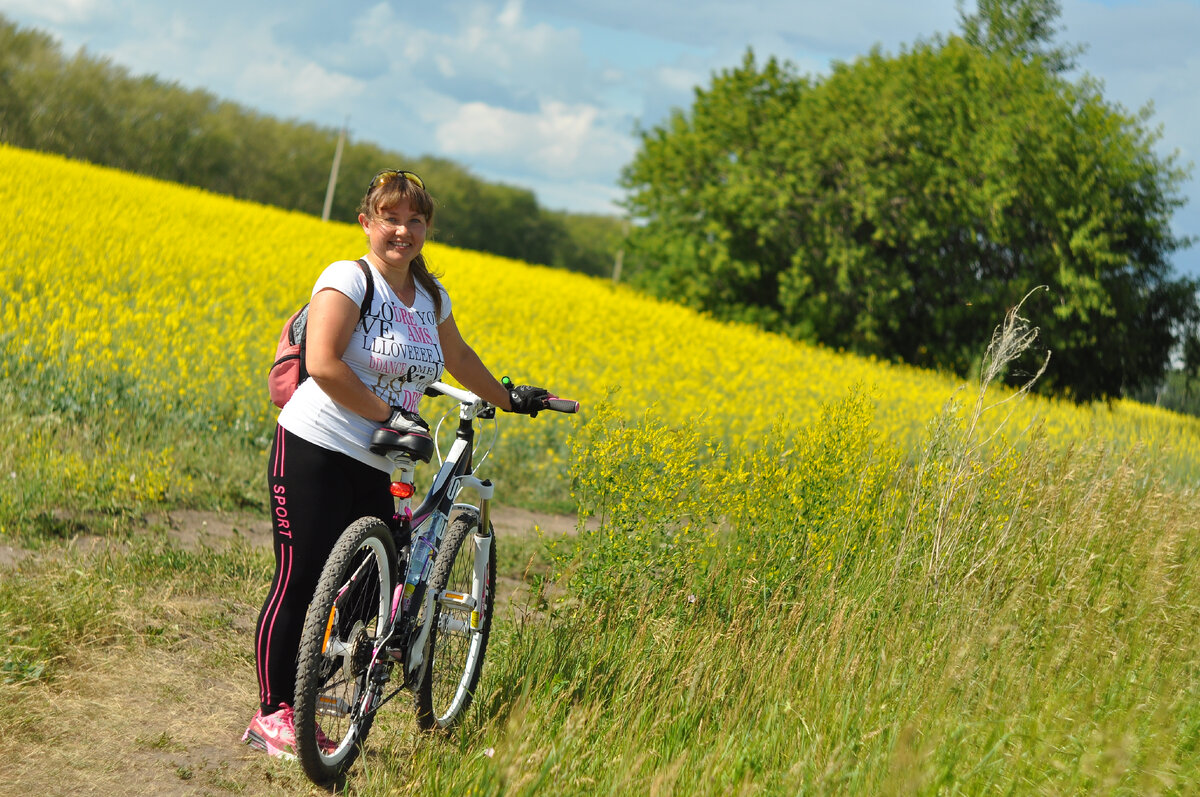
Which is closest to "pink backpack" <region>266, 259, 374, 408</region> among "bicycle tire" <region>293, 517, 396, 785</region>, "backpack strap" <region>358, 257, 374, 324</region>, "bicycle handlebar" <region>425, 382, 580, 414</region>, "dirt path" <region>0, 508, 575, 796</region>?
"backpack strap" <region>358, 257, 374, 324</region>

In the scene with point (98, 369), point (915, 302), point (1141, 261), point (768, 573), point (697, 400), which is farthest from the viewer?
point (915, 302)

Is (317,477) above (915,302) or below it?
below

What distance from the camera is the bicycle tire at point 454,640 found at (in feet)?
11.8

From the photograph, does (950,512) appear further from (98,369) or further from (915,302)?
(915,302)

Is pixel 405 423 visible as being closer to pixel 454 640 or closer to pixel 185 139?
pixel 454 640

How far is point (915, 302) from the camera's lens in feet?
85.1

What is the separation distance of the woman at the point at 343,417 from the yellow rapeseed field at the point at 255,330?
175 centimetres

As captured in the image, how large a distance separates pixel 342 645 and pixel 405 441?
2.16 ft

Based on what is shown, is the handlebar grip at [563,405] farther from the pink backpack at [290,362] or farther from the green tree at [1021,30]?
the green tree at [1021,30]

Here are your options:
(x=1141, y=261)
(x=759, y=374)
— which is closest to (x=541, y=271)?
(x=759, y=374)

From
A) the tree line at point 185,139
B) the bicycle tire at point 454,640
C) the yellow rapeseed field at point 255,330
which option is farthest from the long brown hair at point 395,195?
the tree line at point 185,139

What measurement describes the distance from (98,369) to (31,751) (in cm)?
516

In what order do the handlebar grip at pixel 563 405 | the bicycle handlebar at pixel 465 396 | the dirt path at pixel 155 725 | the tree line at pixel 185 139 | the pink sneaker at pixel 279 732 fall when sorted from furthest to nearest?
the tree line at pixel 185 139 → the handlebar grip at pixel 563 405 → the bicycle handlebar at pixel 465 396 → the pink sneaker at pixel 279 732 → the dirt path at pixel 155 725

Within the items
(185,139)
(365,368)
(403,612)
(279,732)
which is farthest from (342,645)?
(185,139)
